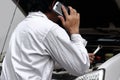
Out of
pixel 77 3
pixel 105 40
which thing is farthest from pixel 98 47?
pixel 77 3

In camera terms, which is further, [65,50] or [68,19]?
→ [68,19]

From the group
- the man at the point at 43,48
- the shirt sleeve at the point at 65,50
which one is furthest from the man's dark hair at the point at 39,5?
the shirt sleeve at the point at 65,50

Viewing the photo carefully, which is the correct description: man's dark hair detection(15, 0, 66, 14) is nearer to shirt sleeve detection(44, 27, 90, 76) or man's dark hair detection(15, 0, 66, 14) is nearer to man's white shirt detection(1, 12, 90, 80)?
man's white shirt detection(1, 12, 90, 80)

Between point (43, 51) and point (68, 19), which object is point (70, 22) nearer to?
point (68, 19)

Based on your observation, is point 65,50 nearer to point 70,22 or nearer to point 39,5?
point 70,22

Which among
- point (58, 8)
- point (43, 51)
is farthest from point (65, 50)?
point (58, 8)

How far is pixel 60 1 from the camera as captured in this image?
193 centimetres

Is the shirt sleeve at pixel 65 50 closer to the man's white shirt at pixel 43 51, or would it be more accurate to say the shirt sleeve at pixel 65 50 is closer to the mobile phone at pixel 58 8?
the man's white shirt at pixel 43 51

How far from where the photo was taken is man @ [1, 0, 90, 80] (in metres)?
1.74

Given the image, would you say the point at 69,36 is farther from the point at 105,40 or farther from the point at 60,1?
the point at 105,40

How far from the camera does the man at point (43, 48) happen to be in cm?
174

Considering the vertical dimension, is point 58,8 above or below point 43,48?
above

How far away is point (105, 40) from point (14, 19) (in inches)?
29.7

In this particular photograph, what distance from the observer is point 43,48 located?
174 cm
